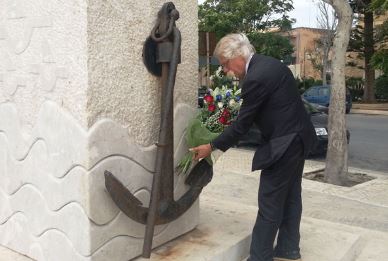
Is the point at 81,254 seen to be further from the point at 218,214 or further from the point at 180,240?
the point at 218,214

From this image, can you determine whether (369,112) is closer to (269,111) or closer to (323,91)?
(323,91)

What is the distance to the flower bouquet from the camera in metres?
3.31

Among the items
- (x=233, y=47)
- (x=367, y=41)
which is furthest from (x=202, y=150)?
(x=367, y=41)

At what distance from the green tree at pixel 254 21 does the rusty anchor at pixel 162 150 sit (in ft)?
77.8

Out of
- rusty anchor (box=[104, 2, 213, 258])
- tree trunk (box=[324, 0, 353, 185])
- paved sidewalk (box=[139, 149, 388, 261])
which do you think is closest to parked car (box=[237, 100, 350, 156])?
tree trunk (box=[324, 0, 353, 185])

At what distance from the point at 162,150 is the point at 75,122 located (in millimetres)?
532

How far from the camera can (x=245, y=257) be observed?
11.6 ft

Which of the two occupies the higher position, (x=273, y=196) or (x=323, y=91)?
(x=323, y=91)

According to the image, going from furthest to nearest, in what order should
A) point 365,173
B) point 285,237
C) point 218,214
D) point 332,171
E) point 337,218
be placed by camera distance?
point 365,173, point 332,171, point 337,218, point 218,214, point 285,237

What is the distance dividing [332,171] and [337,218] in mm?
2011

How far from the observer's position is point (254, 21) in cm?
2783

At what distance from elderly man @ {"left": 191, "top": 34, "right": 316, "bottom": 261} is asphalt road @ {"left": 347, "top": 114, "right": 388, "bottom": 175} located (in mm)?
6150

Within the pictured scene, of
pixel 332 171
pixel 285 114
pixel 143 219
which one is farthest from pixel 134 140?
pixel 332 171

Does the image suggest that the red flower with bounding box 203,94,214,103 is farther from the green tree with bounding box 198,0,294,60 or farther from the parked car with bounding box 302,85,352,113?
the green tree with bounding box 198,0,294,60
